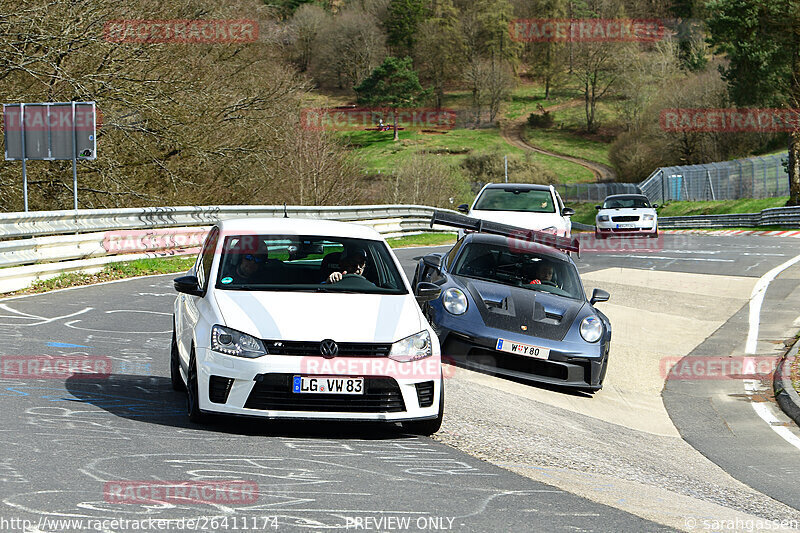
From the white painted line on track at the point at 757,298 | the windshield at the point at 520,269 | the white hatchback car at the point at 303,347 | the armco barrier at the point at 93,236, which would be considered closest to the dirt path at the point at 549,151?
the white painted line on track at the point at 757,298

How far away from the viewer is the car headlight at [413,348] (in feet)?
23.0

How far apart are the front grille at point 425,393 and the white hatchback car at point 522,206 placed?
13.4m

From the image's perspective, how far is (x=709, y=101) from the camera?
275 feet

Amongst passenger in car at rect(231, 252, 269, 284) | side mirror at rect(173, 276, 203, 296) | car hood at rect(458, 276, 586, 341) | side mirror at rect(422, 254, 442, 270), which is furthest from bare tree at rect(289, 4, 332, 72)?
side mirror at rect(173, 276, 203, 296)

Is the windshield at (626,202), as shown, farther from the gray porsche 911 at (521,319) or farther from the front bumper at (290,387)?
the front bumper at (290,387)

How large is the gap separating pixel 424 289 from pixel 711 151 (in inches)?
3101

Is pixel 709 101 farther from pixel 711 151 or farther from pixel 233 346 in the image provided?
pixel 233 346

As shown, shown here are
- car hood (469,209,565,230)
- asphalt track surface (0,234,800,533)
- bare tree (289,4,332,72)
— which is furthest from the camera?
bare tree (289,4,332,72)

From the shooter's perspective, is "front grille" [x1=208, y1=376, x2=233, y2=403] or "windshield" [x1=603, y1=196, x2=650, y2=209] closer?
"front grille" [x1=208, y1=376, x2=233, y2=403]

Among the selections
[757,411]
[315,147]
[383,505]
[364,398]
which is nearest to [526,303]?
[757,411]

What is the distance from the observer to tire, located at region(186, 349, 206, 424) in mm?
7016

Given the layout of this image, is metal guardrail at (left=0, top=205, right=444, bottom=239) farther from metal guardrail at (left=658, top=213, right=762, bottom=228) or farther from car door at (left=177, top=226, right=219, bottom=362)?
metal guardrail at (left=658, top=213, right=762, bottom=228)

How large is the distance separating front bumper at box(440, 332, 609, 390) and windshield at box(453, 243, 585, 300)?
1257mm

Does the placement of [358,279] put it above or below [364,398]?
above
